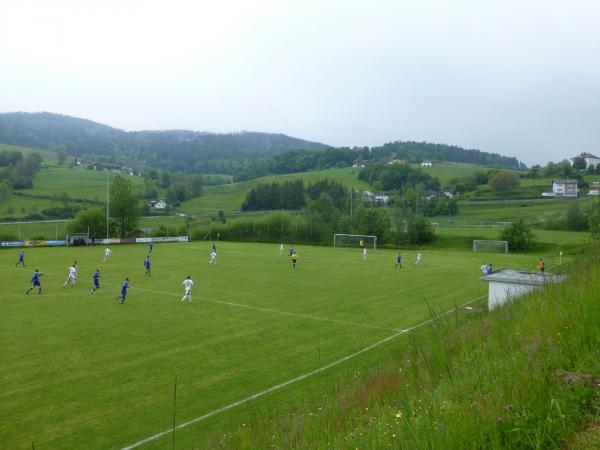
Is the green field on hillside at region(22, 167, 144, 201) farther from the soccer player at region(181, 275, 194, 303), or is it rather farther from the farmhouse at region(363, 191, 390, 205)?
the soccer player at region(181, 275, 194, 303)

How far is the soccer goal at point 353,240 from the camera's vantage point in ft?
236

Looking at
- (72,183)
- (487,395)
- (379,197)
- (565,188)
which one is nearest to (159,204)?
(72,183)

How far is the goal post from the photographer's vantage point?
2835 inches

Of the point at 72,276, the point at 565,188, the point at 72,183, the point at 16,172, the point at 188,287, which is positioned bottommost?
the point at 72,276

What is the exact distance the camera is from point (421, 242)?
72.6 m

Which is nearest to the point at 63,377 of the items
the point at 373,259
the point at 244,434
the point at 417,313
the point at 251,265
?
the point at 244,434

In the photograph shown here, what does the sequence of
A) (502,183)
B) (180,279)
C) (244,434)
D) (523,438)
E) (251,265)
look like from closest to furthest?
(523,438) < (244,434) < (180,279) < (251,265) < (502,183)

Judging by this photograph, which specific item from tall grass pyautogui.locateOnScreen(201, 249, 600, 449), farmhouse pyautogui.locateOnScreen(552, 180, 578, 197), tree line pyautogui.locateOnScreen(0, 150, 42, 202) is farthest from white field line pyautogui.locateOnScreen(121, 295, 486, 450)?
farmhouse pyautogui.locateOnScreen(552, 180, 578, 197)

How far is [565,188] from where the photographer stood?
378 feet

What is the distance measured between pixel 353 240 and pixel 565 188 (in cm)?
7041

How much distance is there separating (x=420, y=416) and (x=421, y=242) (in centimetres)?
7003

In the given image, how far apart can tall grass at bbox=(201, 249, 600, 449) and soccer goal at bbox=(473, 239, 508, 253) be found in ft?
200

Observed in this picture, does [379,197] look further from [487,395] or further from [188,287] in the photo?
[487,395]

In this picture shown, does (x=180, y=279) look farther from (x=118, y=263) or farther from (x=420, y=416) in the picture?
(x=420, y=416)
